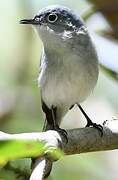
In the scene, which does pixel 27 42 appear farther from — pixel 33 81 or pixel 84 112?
pixel 84 112

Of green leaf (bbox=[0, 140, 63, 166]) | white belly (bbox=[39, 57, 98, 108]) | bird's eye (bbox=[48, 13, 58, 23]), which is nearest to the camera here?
green leaf (bbox=[0, 140, 63, 166])

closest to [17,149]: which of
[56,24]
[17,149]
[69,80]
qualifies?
[17,149]

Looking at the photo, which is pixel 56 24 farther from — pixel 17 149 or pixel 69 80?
pixel 17 149

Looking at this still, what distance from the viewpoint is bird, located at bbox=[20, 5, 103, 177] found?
272cm

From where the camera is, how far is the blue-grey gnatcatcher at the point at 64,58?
272cm

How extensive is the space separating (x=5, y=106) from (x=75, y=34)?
0.72 m

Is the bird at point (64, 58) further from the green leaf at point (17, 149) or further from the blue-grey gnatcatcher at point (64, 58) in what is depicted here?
the green leaf at point (17, 149)

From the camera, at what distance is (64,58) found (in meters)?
2.71

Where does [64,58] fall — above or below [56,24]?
below

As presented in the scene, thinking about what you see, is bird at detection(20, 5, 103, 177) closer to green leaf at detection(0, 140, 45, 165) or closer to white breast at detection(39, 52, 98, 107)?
white breast at detection(39, 52, 98, 107)

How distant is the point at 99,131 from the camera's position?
2086mm

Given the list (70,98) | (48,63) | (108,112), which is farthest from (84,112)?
(48,63)

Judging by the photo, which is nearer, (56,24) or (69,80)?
(69,80)

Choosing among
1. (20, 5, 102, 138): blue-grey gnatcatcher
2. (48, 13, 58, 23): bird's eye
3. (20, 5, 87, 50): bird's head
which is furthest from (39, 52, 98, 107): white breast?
(48, 13, 58, 23): bird's eye
